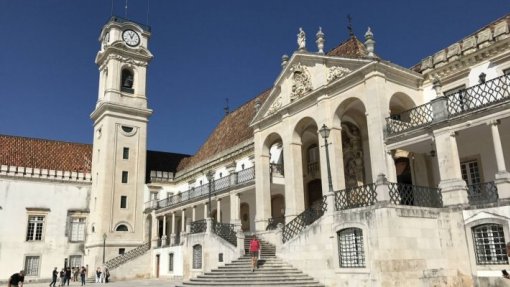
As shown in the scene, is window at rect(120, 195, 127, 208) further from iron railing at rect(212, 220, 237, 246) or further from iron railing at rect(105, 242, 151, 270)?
iron railing at rect(212, 220, 237, 246)

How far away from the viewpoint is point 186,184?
37125 millimetres

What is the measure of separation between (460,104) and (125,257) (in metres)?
25.5

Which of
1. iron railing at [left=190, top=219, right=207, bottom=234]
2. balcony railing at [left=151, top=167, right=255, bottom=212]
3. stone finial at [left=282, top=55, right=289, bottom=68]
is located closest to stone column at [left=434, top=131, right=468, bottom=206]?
stone finial at [left=282, top=55, right=289, bottom=68]

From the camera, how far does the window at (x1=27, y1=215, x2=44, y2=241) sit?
3388 centimetres

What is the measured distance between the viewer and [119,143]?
35938 mm

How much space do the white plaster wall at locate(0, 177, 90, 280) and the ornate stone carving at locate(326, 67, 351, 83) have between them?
25.5 m

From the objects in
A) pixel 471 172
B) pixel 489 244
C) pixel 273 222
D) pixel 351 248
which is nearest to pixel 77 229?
pixel 273 222

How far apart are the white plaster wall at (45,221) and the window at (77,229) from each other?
563 millimetres

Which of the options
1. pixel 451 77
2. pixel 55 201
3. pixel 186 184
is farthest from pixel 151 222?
pixel 451 77

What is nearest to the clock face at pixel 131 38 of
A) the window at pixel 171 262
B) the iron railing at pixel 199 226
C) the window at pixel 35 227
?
the window at pixel 35 227

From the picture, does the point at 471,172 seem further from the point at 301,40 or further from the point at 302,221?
the point at 301,40

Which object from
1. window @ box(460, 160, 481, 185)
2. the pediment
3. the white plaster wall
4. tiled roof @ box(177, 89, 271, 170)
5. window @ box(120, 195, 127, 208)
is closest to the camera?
window @ box(460, 160, 481, 185)

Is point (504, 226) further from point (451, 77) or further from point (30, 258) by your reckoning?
point (30, 258)

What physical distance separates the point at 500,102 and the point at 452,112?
1.83m
